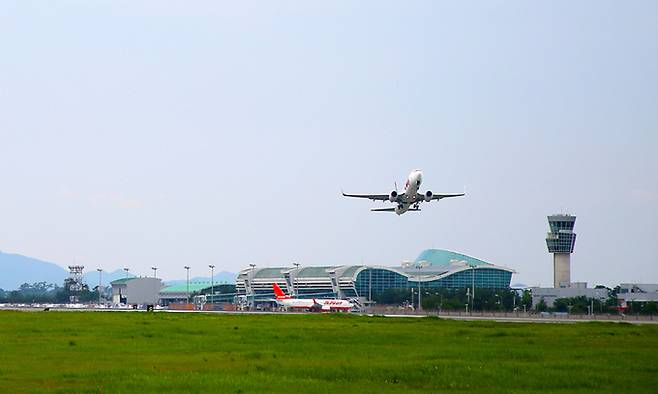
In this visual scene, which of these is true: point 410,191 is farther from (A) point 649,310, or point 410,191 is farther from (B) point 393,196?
(A) point 649,310

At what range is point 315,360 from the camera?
48.4 m

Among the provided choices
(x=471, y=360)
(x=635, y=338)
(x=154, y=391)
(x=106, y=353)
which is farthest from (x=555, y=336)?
(x=154, y=391)

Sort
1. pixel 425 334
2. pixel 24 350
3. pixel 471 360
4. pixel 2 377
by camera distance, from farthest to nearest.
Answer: pixel 425 334, pixel 24 350, pixel 471 360, pixel 2 377

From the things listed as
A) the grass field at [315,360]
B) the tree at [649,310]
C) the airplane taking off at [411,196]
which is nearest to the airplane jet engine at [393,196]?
the airplane taking off at [411,196]

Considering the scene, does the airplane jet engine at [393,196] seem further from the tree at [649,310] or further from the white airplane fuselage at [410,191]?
the tree at [649,310]

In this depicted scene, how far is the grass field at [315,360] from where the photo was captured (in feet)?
129

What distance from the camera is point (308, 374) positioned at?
42.4 meters

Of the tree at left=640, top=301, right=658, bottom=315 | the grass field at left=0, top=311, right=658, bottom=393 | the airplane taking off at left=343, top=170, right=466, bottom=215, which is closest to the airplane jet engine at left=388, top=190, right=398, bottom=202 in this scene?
the airplane taking off at left=343, top=170, right=466, bottom=215

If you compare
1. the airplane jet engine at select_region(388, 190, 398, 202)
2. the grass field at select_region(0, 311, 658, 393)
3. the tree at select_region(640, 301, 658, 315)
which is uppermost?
the airplane jet engine at select_region(388, 190, 398, 202)

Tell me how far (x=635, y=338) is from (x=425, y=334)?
12285 millimetres

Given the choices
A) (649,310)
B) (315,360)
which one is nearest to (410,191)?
(315,360)

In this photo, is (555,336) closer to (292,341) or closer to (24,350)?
(292,341)

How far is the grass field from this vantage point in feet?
129

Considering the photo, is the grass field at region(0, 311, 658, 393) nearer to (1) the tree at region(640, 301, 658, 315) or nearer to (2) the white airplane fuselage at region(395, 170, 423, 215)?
(2) the white airplane fuselage at region(395, 170, 423, 215)
